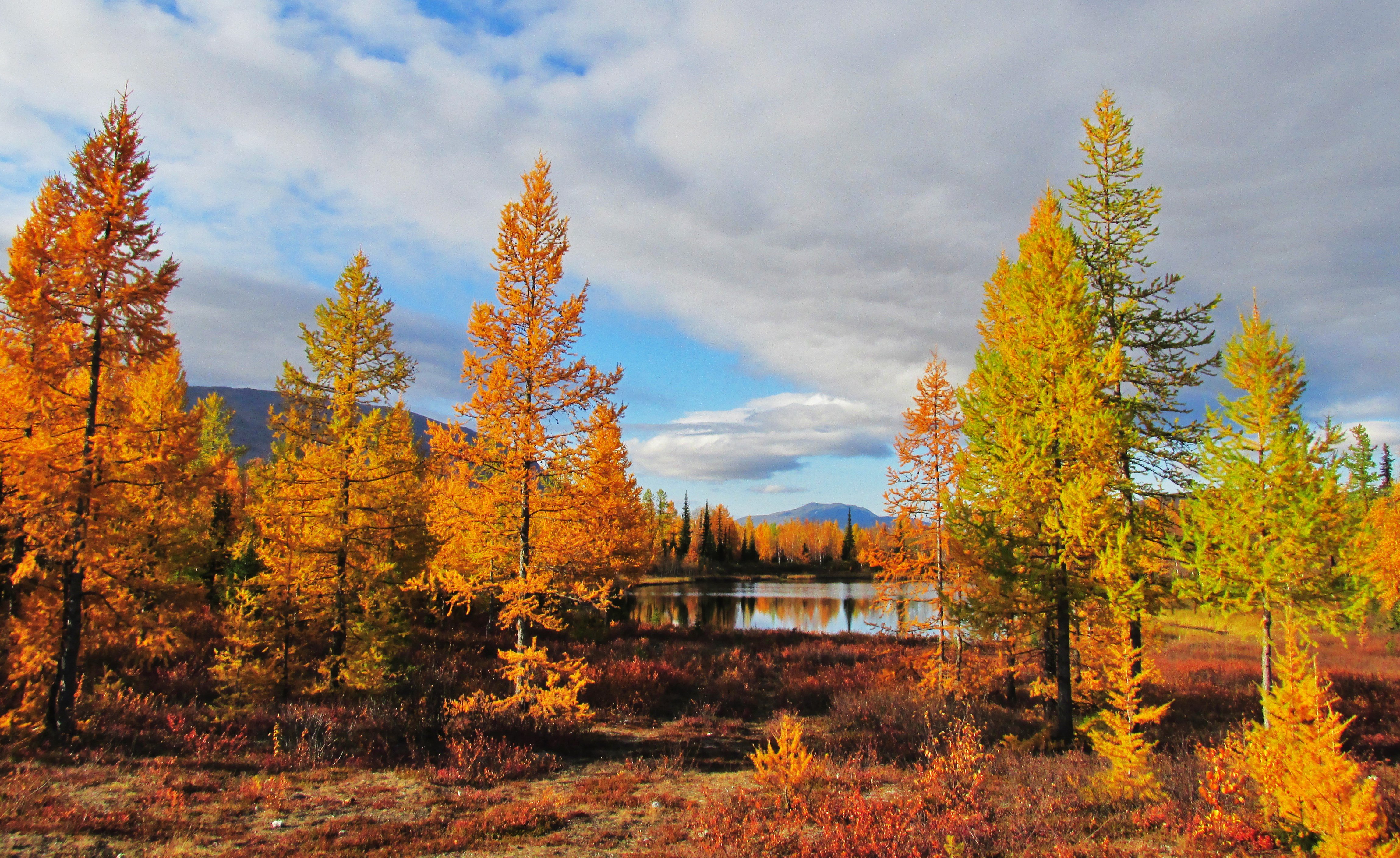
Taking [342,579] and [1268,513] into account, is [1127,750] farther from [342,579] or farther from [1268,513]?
[342,579]

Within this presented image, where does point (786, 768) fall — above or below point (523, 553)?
below

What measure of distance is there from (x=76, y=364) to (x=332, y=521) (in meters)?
5.84

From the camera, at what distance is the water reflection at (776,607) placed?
34.9 metres

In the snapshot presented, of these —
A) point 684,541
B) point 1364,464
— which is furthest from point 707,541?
point 1364,464

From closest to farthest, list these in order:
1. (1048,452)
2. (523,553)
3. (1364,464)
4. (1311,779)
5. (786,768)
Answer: (1311,779) → (786,768) → (1048,452) → (523,553) → (1364,464)

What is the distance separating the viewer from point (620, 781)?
10445 millimetres

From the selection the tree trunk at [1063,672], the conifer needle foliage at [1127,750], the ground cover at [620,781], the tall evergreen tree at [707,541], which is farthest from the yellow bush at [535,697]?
the tall evergreen tree at [707,541]

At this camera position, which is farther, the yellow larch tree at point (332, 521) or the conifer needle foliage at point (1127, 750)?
the yellow larch tree at point (332, 521)

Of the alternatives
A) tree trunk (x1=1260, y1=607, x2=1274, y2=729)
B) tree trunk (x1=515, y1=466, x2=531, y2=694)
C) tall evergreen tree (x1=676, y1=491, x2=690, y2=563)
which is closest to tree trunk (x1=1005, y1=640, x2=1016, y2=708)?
tree trunk (x1=1260, y1=607, x2=1274, y2=729)

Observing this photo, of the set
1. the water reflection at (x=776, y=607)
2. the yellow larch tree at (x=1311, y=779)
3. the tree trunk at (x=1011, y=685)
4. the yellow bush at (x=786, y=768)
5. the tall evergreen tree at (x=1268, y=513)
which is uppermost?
the tall evergreen tree at (x=1268, y=513)

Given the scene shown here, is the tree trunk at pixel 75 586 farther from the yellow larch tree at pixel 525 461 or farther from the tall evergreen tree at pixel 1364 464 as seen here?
the tall evergreen tree at pixel 1364 464

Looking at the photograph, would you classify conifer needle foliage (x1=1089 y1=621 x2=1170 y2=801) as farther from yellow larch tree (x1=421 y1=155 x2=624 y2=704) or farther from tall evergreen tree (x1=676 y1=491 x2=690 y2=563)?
tall evergreen tree (x1=676 y1=491 x2=690 y2=563)

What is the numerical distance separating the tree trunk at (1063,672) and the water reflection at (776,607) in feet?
12.3

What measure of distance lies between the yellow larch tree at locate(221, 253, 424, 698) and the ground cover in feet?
4.27
